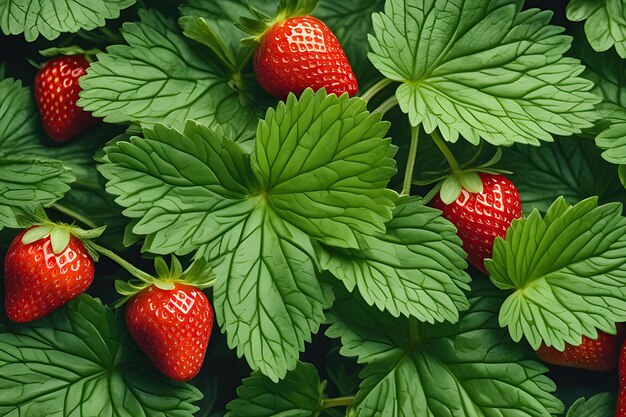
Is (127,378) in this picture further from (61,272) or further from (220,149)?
(220,149)

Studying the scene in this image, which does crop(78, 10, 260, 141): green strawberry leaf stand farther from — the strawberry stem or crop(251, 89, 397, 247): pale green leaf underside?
the strawberry stem

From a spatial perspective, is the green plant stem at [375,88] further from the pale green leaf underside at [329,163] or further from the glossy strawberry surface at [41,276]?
the glossy strawberry surface at [41,276]

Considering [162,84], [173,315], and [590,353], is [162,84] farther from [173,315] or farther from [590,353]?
[590,353]

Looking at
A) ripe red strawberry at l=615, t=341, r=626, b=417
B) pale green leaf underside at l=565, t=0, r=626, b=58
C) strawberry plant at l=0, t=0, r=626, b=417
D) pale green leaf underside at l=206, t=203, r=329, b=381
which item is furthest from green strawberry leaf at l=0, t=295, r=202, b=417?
pale green leaf underside at l=565, t=0, r=626, b=58

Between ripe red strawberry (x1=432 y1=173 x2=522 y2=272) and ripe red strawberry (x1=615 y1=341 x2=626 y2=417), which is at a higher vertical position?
ripe red strawberry (x1=432 y1=173 x2=522 y2=272)

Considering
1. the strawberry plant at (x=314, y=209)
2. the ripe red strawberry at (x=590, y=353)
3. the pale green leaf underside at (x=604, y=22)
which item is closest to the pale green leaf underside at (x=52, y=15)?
the strawberry plant at (x=314, y=209)

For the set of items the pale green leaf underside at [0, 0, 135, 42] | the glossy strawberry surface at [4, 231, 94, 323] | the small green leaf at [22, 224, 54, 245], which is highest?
the pale green leaf underside at [0, 0, 135, 42]
